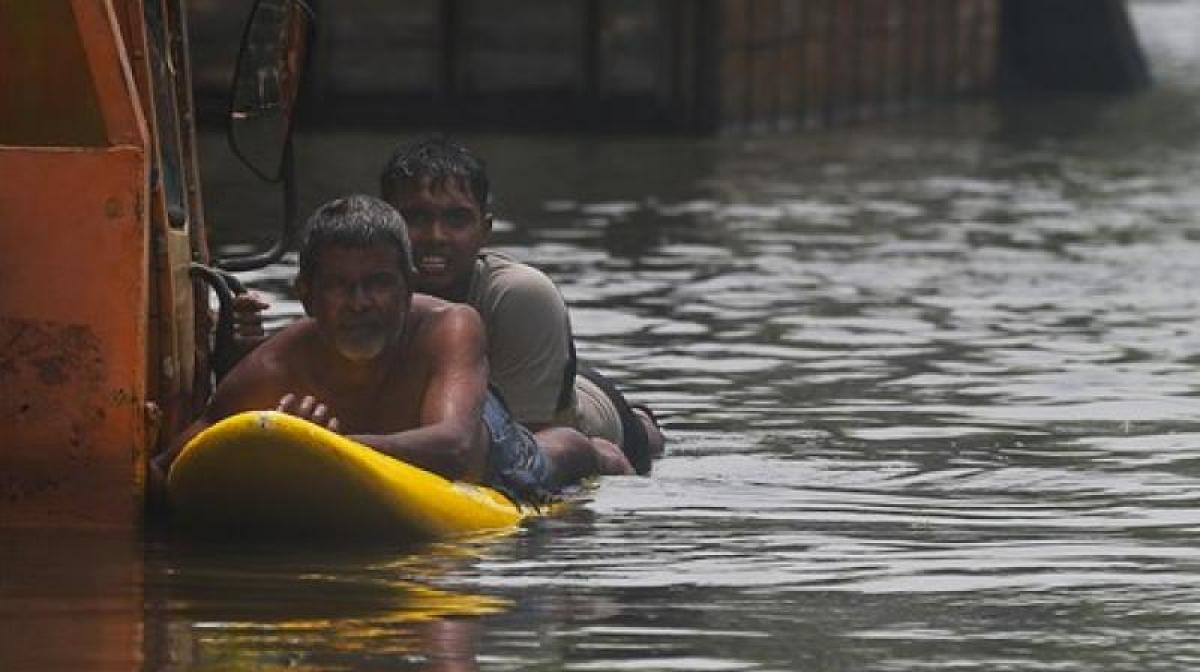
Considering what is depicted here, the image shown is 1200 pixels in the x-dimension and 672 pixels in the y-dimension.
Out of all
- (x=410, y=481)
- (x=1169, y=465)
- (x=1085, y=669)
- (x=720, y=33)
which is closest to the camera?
(x=1085, y=669)

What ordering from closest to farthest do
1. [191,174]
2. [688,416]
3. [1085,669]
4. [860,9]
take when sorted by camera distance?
1. [1085,669]
2. [191,174]
3. [688,416]
4. [860,9]

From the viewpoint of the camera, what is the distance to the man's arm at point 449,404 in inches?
460

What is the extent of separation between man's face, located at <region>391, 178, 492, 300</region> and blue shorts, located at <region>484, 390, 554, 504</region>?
0.48m

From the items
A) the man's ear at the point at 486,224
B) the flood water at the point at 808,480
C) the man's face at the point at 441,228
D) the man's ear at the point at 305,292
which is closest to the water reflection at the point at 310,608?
the flood water at the point at 808,480

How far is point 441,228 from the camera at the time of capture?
12773 millimetres

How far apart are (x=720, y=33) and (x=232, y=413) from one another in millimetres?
21826

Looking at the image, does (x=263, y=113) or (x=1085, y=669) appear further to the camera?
(x=263, y=113)

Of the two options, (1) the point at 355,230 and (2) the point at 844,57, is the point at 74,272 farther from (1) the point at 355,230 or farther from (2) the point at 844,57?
(2) the point at 844,57

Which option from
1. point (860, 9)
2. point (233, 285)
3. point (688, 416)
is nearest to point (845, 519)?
point (233, 285)

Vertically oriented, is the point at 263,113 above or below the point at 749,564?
above

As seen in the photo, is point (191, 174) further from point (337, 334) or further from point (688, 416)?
point (688, 416)

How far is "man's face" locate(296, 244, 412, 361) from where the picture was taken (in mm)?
11750

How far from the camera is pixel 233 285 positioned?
12258mm

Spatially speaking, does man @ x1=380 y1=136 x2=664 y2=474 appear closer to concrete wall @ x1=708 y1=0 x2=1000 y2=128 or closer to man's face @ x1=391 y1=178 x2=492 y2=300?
man's face @ x1=391 y1=178 x2=492 y2=300
